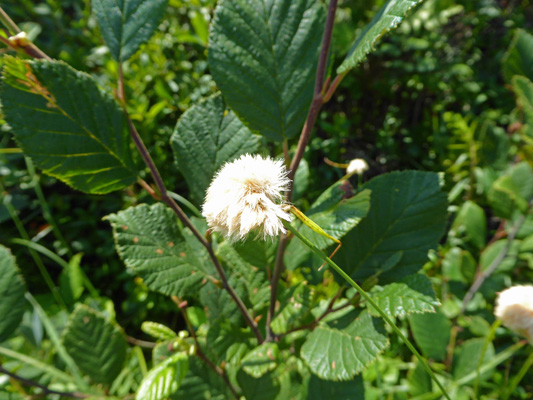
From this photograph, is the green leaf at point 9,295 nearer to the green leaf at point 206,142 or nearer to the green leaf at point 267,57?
the green leaf at point 206,142

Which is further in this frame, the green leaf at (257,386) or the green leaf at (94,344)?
the green leaf at (94,344)

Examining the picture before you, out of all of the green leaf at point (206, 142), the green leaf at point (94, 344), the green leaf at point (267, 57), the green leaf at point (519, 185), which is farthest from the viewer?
the green leaf at point (519, 185)

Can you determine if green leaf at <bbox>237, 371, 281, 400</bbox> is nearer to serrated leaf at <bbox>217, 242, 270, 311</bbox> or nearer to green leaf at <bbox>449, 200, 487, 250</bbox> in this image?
serrated leaf at <bbox>217, 242, 270, 311</bbox>

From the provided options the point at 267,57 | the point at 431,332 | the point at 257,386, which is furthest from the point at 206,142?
the point at 431,332

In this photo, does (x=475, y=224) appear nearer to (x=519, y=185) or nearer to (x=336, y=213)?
(x=519, y=185)

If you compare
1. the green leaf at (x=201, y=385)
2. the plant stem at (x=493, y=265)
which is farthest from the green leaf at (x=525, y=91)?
the green leaf at (x=201, y=385)

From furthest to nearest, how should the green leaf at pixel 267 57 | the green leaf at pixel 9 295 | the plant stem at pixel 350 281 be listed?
the green leaf at pixel 9 295 < the green leaf at pixel 267 57 < the plant stem at pixel 350 281
